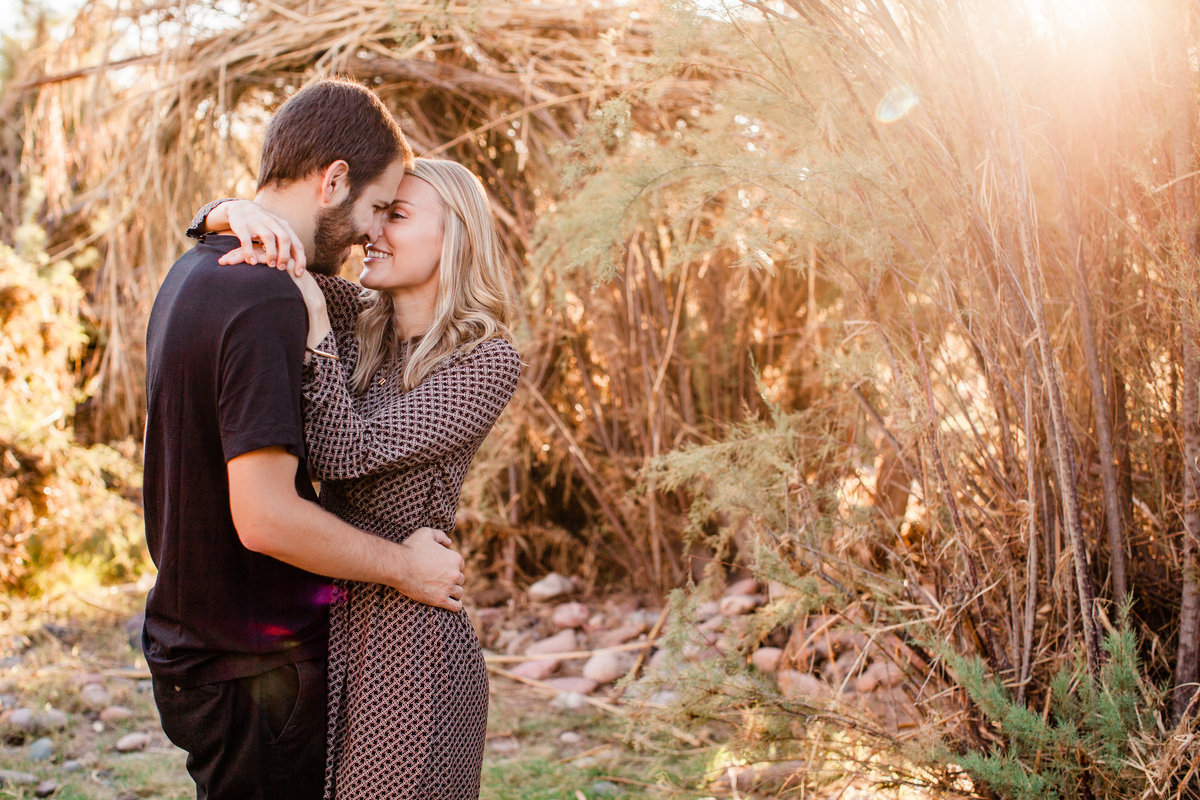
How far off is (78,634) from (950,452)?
412cm

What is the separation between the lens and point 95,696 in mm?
3582

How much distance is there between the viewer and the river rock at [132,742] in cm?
324

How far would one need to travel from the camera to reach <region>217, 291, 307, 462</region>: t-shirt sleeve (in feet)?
4.29

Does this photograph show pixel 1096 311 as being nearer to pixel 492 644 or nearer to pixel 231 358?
pixel 231 358

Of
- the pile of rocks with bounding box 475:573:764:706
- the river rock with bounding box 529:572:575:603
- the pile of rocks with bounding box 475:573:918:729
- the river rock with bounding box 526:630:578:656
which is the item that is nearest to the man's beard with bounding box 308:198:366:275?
the pile of rocks with bounding box 475:573:918:729

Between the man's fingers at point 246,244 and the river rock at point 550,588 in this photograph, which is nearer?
the man's fingers at point 246,244

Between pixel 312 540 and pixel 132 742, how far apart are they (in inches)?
98.2

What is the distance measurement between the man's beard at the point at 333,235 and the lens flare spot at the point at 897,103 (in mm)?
1304

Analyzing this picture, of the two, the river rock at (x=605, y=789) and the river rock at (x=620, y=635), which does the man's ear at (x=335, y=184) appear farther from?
the river rock at (x=620, y=635)

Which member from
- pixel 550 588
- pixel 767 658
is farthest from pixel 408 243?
pixel 550 588

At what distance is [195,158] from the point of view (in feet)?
15.1

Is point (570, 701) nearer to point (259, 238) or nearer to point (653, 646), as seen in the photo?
point (653, 646)

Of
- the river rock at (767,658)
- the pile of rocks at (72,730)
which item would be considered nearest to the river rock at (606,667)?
the river rock at (767,658)

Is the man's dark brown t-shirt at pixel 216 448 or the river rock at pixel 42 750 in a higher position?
the man's dark brown t-shirt at pixel 216 448
